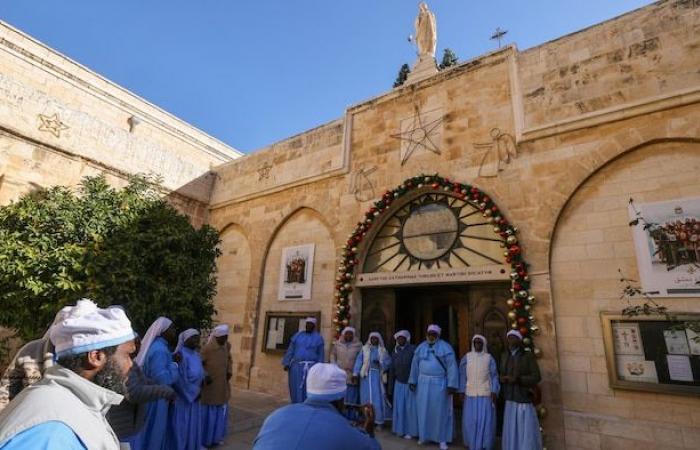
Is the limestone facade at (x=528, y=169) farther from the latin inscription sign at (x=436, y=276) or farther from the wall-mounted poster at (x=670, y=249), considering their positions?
the latin inscription sign at (x=436, y=276)

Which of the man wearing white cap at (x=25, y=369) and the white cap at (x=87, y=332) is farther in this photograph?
the man wearing white cap at (x=25, y=369)

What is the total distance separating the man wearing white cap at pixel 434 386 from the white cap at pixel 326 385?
143 inches

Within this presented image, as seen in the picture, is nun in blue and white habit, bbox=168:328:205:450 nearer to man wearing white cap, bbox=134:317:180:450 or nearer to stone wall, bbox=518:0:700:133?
man wearing white cap, bbox=134:317:180:450

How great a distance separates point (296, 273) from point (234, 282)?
2316 mm

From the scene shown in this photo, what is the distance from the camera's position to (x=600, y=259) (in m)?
5.23

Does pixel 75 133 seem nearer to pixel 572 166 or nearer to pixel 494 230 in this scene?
pixel 494 230

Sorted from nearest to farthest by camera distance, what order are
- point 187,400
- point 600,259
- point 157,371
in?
1. point 157,371
2. point 187,400
3. point 600,259

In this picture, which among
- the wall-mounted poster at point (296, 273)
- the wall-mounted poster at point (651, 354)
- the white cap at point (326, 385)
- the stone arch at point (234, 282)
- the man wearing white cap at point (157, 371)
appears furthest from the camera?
the stone arch at point (234, 282)

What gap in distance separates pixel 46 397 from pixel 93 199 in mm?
5521

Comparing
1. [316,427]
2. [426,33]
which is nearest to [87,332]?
[316,427]

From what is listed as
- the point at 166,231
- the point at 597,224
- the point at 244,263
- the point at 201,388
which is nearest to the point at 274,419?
the point at 201,388

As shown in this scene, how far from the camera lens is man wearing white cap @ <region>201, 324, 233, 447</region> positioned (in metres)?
4.97

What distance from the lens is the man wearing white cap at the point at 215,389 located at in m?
4.97

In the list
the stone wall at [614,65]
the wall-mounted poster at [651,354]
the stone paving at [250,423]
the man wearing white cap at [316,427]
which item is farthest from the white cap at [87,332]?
the stone wall at [614,65]
